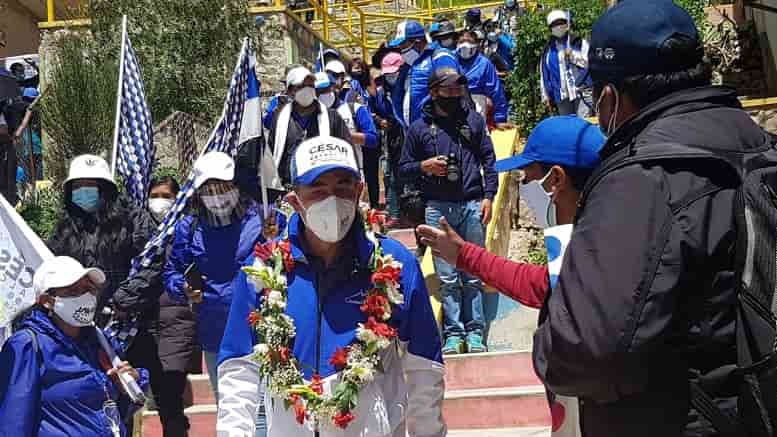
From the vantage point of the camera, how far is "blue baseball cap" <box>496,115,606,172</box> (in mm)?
3672

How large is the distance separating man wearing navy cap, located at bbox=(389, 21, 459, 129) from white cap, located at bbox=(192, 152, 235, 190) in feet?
14.1

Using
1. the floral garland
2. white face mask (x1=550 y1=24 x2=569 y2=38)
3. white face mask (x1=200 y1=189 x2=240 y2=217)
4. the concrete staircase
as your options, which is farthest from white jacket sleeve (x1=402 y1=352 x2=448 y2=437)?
white face mask (x1=550 y1=24 x2=569 y2=38)

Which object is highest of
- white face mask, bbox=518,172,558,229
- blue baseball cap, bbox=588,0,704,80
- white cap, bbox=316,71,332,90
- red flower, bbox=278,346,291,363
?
white cap, bbox=316,71,332,90

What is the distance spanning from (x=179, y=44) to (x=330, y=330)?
1368cm

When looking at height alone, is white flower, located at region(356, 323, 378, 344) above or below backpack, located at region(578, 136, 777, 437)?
below

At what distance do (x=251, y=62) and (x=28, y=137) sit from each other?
7.83 meters

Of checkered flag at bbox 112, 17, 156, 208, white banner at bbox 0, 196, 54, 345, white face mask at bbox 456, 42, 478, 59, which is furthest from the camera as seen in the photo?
white face mask at bbox 456, 42, 478, 59

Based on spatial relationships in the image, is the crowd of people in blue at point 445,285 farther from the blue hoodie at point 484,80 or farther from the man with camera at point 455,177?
the blue hoodie at point 484,80

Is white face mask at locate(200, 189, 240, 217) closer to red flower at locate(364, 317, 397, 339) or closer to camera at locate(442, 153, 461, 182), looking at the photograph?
camera at locate(442, 153, 461, 182)

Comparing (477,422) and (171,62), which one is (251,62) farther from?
(171,62)

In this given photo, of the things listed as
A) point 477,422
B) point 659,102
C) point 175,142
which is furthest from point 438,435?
point 175,142

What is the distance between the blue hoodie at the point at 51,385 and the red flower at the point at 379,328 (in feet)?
8.31

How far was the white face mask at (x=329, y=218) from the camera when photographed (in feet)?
13.6

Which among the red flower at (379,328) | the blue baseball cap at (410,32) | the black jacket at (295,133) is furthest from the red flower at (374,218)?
the blue baseball cap at (410,32)
